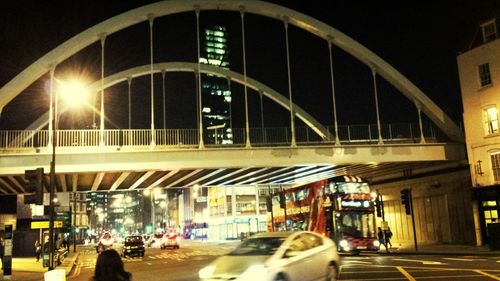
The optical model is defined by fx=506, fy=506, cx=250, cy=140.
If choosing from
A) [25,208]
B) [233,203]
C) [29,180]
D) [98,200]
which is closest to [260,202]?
[233,203]

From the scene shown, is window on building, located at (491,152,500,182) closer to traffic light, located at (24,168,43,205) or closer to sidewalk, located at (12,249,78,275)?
sidewalk, located at (12,249,78,275)

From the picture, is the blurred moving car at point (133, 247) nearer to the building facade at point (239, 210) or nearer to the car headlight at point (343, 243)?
the car headlight at point (343, 243)

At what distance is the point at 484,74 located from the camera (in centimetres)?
Answer: 3328

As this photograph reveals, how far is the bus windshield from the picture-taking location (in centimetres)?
2773

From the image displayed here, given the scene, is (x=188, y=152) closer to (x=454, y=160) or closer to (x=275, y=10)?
(x=275, y=10)

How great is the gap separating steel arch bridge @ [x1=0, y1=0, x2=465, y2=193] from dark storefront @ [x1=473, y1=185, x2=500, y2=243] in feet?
11.5

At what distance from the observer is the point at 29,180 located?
17.5 metres

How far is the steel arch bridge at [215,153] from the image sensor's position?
1200 inches

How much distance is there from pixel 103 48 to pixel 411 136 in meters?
22.9

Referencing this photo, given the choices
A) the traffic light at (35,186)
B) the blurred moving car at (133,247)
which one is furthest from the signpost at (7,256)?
the blurred moving car at (133,247)

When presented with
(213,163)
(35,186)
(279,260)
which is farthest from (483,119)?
(35,186)

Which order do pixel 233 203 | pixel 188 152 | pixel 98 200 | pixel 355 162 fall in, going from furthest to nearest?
pixel 98 200
pixel 233 203
pixel 355 162
pixel 188 152

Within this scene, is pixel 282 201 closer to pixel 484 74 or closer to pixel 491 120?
pixel 491 120

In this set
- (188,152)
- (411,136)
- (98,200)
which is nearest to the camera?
(188,152)
